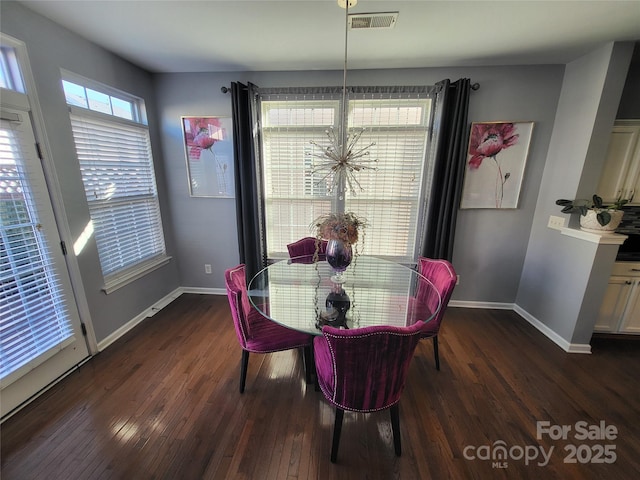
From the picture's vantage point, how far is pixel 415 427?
155 cm

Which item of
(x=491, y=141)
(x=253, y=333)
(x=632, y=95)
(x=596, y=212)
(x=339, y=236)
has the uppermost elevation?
(x=632, y=95)

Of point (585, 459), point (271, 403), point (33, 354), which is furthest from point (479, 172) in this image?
point (33, 354)

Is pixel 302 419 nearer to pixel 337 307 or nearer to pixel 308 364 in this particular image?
pixel 308 364

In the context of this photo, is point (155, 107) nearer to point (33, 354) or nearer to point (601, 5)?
point (33, 354)

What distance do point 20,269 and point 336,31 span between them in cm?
285

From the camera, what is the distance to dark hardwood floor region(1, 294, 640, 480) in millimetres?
1336

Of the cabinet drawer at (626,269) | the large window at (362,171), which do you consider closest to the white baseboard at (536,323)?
the cabinet drawer at (626,269)

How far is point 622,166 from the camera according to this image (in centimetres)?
224

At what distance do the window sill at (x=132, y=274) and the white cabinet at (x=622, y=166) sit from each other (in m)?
4.74

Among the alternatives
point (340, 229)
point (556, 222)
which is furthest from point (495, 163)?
point (340, 229)

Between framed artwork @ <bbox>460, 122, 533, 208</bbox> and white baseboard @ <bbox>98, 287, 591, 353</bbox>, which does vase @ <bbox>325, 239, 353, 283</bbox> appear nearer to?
framed artwork @ <bbox>460, 122, 533, 208</bbox>

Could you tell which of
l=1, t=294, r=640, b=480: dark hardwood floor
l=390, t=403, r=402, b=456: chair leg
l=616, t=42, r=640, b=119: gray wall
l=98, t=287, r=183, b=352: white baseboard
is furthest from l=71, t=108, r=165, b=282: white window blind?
l=616, t=42, r=640, b=119: gray wall

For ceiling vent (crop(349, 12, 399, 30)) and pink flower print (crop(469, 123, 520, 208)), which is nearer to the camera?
ceiling vent (crop(349, 12, 399, 30))

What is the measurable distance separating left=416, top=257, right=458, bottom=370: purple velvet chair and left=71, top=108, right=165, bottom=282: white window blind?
113 inches
